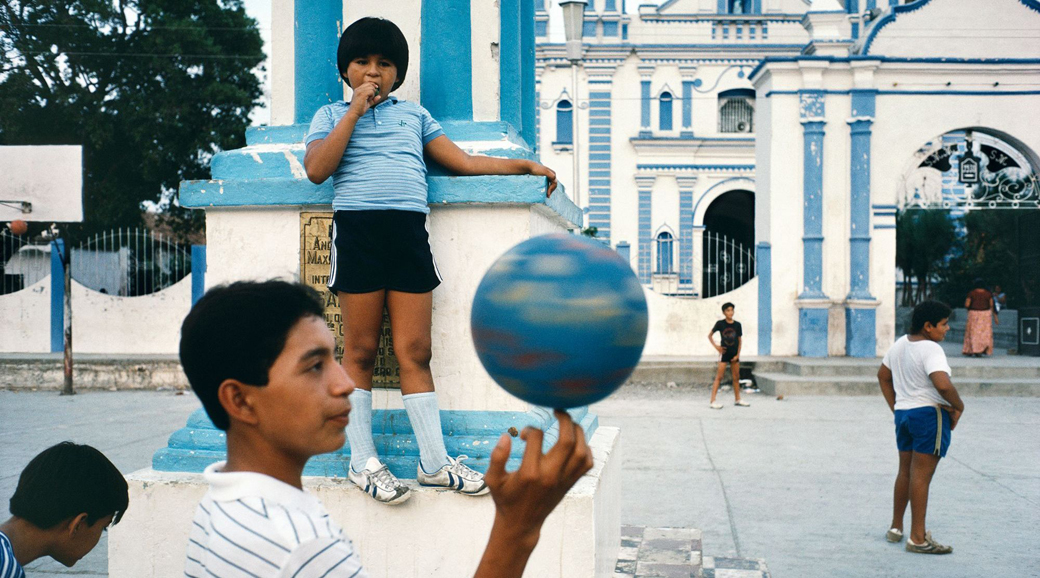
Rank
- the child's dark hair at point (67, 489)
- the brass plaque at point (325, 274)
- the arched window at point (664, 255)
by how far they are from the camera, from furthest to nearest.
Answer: the arched window at point (664, 255), the brass plaque at point (325, 274), the child's dark hair at point (67, 489)

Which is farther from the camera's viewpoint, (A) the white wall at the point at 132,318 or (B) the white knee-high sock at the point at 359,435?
(A) the white wall at the point at 132,318

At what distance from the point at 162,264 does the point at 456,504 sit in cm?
1293

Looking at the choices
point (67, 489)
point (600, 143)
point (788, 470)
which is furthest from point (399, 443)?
point (600, 143)

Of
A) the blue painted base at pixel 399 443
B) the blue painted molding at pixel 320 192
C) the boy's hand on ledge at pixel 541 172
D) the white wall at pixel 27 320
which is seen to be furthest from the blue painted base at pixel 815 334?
the white wall at pixel 27 320

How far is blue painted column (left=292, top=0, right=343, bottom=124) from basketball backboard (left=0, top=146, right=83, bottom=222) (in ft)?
5.13

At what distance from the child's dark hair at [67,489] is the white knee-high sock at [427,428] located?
0.87 meters

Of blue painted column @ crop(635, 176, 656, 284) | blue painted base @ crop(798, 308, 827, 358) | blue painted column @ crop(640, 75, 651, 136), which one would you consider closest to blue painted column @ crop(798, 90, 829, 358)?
blue painted base @ crop(798, 308, 827, 358)

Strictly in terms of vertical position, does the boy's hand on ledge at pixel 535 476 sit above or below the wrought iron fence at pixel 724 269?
below

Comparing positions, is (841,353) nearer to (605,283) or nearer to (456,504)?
(456,504)

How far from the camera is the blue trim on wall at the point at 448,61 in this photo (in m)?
3.35

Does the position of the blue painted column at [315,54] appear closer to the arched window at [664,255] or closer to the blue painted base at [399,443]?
the blue painted base at [399,443]

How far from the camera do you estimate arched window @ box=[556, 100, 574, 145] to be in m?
22.7

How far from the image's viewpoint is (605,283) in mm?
1422

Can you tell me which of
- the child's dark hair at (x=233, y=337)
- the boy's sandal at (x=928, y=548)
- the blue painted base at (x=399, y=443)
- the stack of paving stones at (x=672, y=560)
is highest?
the child's dark hair at (x=233, y=337)
